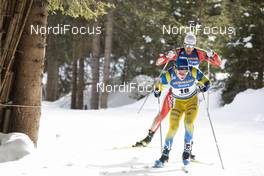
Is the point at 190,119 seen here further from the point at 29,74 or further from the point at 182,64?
the point at 29,74

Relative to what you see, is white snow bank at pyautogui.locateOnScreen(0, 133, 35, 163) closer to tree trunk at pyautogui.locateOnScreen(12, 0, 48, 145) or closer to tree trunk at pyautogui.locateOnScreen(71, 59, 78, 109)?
tree trunk at pyautogui.locateOnScreen(12, 0, 48, 145)

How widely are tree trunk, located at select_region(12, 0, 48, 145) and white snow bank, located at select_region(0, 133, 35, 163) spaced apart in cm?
30

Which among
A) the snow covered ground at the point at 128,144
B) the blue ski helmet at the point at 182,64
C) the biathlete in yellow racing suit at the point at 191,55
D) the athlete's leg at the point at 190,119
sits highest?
the biathlete in yellow racing suit at the point at 191,55

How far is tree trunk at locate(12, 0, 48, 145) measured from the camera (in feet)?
25.0

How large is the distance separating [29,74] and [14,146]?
48.7 inches

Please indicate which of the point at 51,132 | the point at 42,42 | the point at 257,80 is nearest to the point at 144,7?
the point at 257,80

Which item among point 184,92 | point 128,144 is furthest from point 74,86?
point 184,92

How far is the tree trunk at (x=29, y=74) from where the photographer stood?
25.0 feet

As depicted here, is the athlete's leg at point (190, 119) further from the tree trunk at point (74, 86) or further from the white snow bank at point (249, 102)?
the tree trunk at point (74, 86)

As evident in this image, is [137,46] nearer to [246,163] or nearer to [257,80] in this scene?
[257,80]

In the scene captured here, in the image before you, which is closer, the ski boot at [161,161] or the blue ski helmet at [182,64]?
the ski boot at [161,161]

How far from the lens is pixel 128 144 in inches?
364

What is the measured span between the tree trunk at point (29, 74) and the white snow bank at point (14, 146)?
30cm

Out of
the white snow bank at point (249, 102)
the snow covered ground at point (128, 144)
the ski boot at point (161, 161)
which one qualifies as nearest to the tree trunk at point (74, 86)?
the snow covered ground at point (128, 144)
